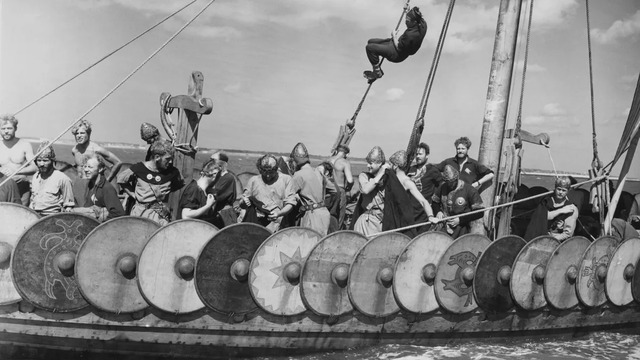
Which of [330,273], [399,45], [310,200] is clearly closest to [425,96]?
[399,45]

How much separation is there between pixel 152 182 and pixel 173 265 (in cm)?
131

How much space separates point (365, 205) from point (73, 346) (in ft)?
10.8

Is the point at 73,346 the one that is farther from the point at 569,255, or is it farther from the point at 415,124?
the point at 569,255

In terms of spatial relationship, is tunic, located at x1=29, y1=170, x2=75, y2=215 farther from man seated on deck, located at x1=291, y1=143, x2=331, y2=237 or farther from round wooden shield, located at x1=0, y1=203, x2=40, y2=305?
man seated on deck, located at x1=291, y1=143, x2=331, y2=237

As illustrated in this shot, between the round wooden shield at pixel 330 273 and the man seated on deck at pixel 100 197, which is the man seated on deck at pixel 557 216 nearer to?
the round wooden shield at pixel 330 273


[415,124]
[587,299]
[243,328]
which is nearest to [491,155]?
[415,124]

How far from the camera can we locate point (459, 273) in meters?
7.02

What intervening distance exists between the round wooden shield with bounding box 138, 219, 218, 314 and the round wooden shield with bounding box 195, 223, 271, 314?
0.09m

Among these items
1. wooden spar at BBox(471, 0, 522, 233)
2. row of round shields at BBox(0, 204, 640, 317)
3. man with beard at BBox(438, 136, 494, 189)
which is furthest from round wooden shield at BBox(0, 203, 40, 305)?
wooden spar at BBox(471, 0, 522, 233)

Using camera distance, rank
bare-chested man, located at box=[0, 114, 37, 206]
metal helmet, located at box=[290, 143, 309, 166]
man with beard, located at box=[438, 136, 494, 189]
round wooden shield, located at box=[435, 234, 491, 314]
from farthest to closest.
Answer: man with beard, located at box=[438, 136, 494, 189]
metal helmet, located at box=[290, 143, 309, 166]
bare-chested man, located at box=[0, 114, 37, 206]
round wooden shield, located at box=[435, 234, 491, 314]

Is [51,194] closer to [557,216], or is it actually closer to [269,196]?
[269,196]

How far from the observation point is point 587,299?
8.10 metres

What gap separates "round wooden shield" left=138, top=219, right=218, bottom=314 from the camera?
564cm

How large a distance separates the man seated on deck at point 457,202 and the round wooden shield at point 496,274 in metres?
0.55
